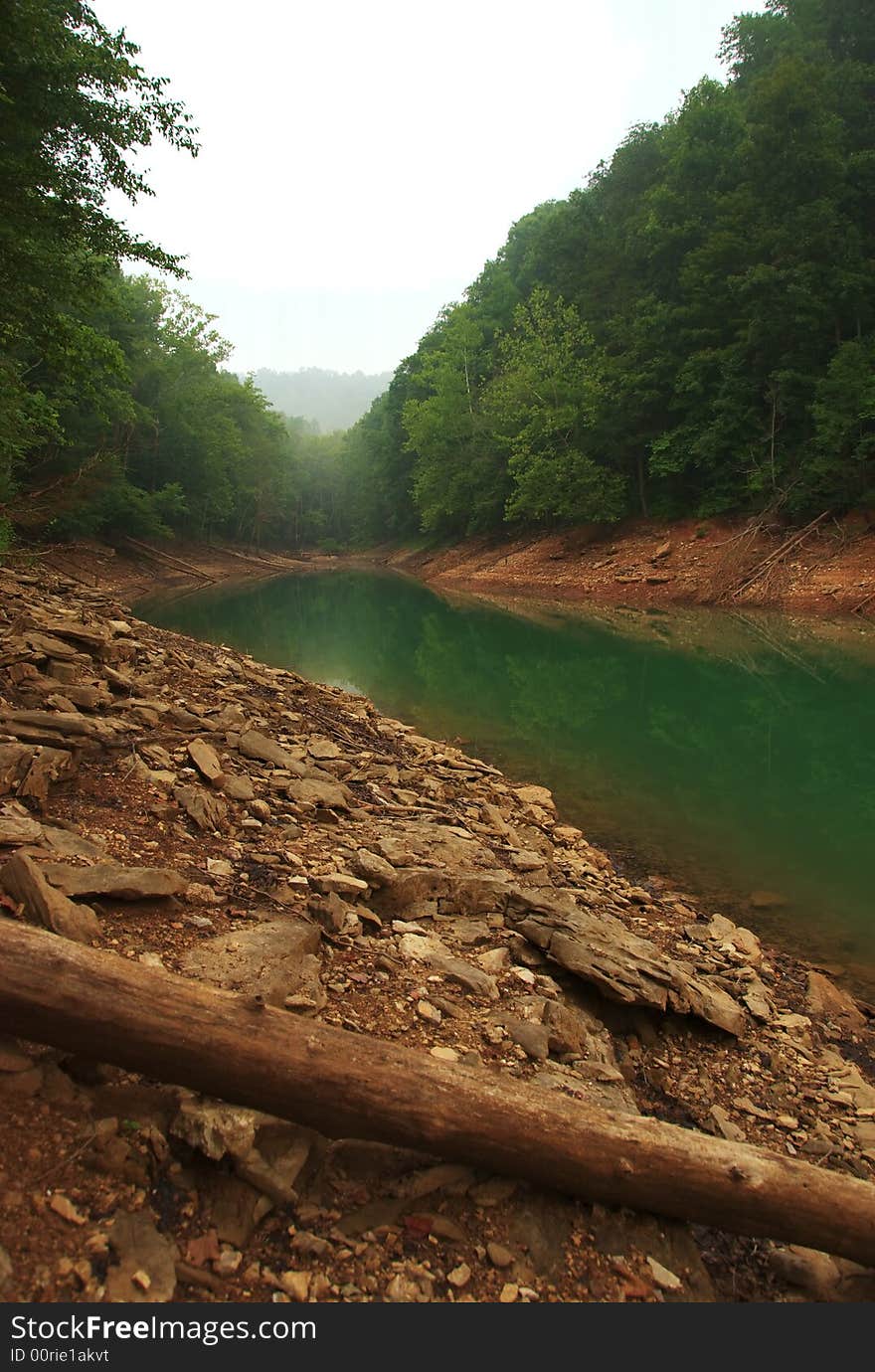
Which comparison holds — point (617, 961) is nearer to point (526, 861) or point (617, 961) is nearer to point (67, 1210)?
point (526, 861)

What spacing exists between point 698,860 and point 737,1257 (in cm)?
528

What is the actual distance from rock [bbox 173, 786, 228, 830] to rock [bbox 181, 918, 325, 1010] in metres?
1.69

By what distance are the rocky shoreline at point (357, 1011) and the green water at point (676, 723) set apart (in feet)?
3.75

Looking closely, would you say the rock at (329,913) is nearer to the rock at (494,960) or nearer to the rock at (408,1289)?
the rock at (494,960)

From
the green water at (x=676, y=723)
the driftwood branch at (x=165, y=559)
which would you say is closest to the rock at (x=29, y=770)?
the green water at (x=676, y=723)

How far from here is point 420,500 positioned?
59125 mm

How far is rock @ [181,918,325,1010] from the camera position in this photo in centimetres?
368

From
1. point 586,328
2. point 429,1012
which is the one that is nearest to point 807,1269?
point 429,1012

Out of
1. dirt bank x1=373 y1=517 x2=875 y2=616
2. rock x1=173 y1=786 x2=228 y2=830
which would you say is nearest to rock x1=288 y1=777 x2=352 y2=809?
rock x1=173 y1=786 x2=228 y2=830

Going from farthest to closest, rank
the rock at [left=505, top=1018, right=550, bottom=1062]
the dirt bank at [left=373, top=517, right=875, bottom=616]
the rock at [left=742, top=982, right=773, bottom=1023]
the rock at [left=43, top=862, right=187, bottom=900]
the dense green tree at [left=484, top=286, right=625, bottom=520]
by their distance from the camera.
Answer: the dense green tree at [left=484, top=286, right=625, bottom=520] < the dirt bank at [left=373, top=517, right=875, bottom=616] < the rock at [left=742, top=982, right=773, bottom=1023] < the rock at [left=43, top=862, right=187, bottom=900] < the rock at [left=505, top=1018, right=550, bottom=1062]

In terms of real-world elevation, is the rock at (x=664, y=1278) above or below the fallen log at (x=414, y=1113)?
below

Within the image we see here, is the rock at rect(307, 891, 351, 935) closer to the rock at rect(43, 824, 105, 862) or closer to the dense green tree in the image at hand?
A: the rock at rect(43, 824, 105, 862)

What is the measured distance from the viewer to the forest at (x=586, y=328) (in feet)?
34.7

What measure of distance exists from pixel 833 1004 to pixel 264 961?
14.4ft
